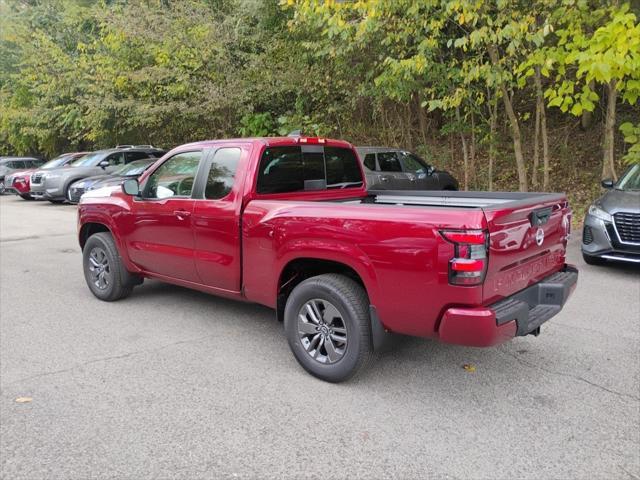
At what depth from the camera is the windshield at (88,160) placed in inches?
702

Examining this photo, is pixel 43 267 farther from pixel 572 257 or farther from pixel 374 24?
pixel 572 257

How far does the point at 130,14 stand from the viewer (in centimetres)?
1786

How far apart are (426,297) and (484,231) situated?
1.74 ft

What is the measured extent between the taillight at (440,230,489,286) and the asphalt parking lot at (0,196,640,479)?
0.93 meters

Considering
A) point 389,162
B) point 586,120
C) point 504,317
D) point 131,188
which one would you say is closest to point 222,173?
point 131,188

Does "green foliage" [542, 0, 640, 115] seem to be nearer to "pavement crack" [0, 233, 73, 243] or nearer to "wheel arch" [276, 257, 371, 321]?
"wheel arch" [276, 257, 371, 321]

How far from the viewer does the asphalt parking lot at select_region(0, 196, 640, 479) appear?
9.52 feet

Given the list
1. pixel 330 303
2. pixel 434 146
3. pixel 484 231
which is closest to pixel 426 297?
pixel 484 231

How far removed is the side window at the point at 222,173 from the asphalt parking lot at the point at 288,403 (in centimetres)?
131

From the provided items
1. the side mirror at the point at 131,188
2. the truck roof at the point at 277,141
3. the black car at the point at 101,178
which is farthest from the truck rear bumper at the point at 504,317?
the black car at the point at 101,178

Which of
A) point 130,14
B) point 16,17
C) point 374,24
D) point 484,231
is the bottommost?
point 484,231

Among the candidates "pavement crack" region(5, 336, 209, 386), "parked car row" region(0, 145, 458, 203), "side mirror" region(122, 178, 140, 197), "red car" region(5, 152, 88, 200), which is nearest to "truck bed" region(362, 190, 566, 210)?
"pavement crack" region(5, 336, 209, 386)

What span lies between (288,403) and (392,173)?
349 inches

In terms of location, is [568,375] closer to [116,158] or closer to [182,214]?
[182,214]
